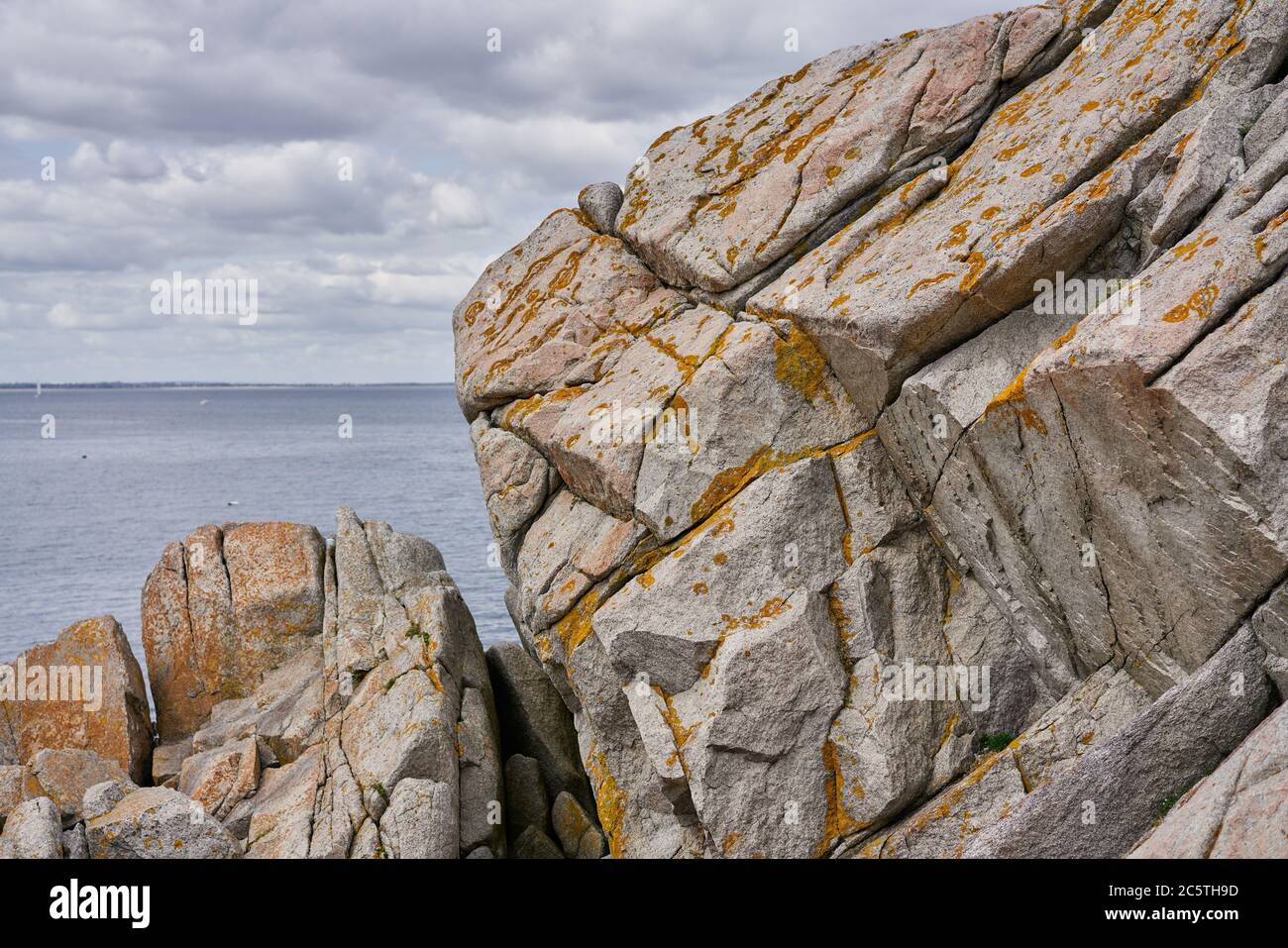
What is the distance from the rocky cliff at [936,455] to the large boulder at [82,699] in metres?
9.76

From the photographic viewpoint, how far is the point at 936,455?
15.7 meters

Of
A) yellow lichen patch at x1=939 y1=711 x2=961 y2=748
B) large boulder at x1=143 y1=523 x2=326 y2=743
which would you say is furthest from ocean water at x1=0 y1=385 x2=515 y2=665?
yellow lichen patch at x1=939 y1=711 x2=961 y2=748

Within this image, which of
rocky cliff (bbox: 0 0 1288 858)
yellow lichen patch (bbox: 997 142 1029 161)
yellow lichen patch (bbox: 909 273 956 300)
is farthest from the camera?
yellow lichen patch (bbox: 997 142 1029 161)

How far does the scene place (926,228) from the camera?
1636 centimetres

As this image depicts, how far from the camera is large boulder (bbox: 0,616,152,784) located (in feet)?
76.8

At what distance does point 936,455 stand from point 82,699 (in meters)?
19.4

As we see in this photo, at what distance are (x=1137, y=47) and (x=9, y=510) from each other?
109212mm

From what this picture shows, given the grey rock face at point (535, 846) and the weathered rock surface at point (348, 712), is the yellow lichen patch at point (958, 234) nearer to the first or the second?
the weathered rock surface at point (348, 712)

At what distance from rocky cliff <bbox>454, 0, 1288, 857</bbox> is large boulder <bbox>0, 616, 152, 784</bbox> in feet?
32.0

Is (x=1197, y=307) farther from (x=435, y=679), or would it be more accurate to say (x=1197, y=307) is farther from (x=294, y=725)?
(x=294, y=725)

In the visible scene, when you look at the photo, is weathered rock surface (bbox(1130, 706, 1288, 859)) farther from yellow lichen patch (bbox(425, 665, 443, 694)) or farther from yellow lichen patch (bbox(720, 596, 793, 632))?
yellow lichen patch (bbox(425, 665, 443, 694))

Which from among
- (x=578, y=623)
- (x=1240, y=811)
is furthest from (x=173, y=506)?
(x=1240, y=811)
